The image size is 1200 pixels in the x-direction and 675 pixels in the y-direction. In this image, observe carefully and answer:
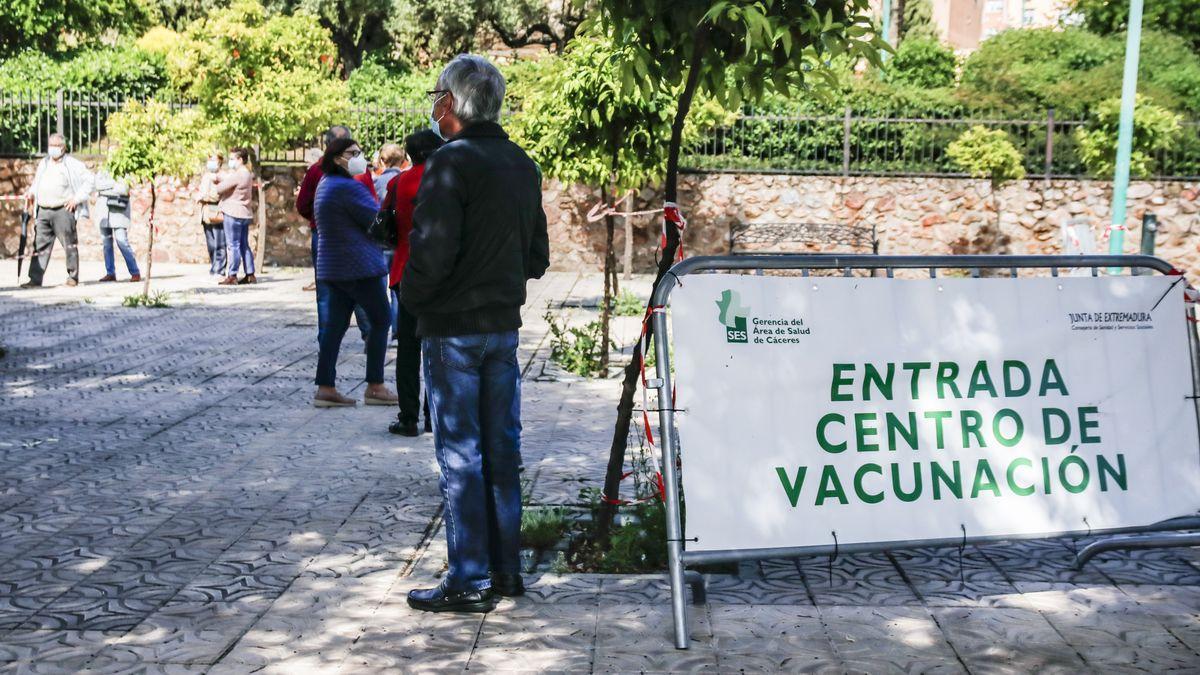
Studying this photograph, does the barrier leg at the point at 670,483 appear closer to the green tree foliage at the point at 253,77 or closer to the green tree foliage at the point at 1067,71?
the green tree foliage at the point at 253,77

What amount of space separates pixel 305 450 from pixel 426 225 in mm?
3398

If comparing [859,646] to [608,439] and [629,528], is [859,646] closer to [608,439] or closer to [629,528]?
[629,528]

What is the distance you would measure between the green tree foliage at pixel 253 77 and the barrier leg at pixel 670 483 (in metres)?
15.1

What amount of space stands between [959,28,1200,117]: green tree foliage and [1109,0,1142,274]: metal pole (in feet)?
13.5

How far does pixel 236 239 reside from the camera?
19.0 meters

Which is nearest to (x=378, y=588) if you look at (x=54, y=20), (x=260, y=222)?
(x=260, y=222)

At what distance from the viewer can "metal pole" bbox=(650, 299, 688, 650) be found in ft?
15.3

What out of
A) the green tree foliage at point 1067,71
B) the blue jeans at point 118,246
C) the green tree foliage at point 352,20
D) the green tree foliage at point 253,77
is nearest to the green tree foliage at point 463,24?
the green tree foliage at point 352,20

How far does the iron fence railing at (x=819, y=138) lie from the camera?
73.4 ft

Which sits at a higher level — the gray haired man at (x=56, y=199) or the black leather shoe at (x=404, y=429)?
the gray haired man at (x=56, y=199)

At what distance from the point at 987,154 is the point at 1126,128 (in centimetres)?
340

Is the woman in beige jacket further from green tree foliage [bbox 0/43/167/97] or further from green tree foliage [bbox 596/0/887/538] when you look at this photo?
green tree foliage [bbox 596/0/887/538]

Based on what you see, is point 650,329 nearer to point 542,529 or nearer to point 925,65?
point 542,529

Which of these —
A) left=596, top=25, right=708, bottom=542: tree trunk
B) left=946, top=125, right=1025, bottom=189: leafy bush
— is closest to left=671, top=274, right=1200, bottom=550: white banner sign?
left=596, top=25, right=708, bottom=542: tree trunk
